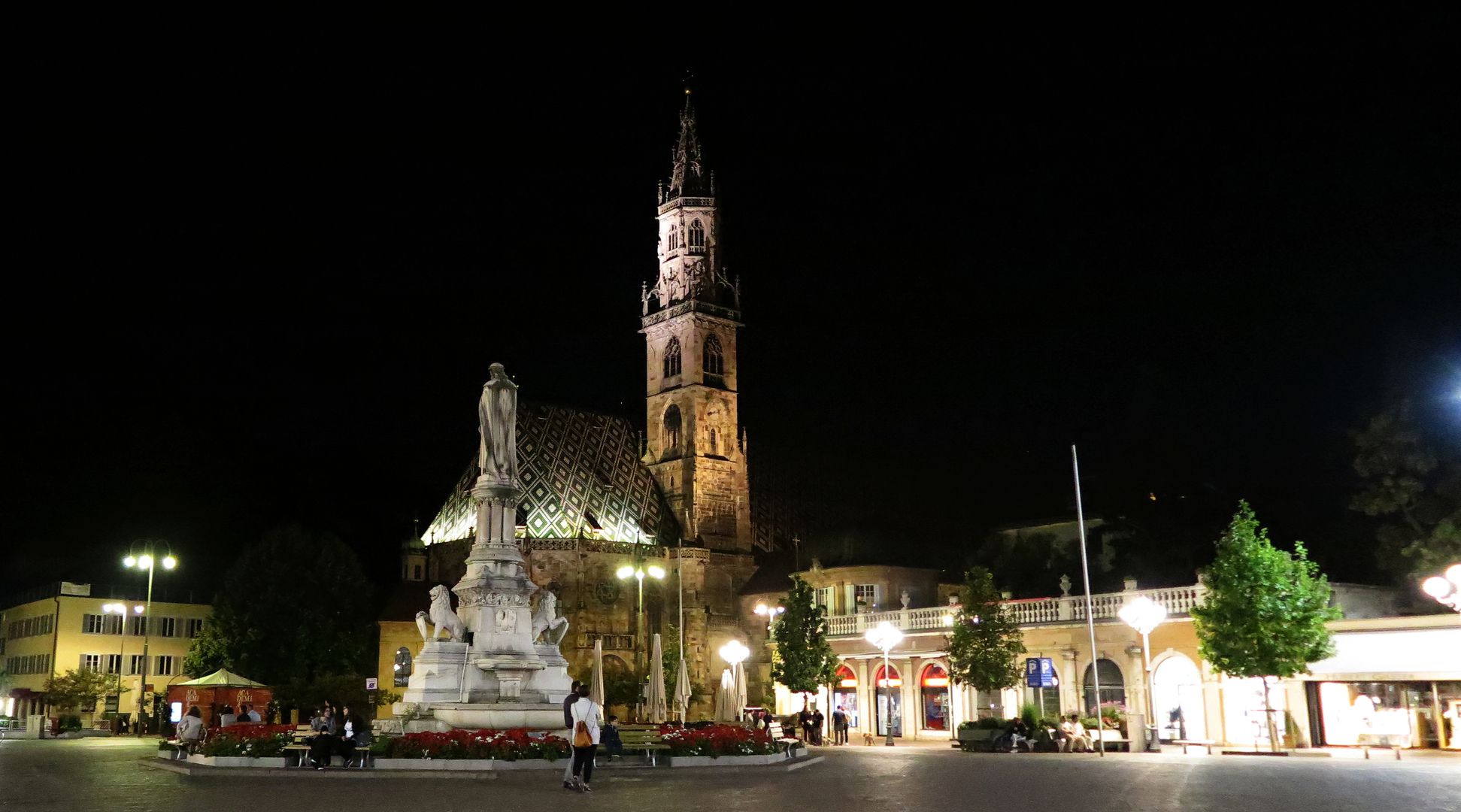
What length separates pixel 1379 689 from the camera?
35062mm

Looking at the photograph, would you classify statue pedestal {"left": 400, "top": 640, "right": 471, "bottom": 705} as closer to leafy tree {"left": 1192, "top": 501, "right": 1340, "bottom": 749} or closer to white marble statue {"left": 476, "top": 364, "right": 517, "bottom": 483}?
white marble statue {"left": 476, "top": 364, "right": 517, "bottom": 483}

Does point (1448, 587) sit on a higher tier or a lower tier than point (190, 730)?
higher

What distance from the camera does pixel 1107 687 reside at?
42219mm

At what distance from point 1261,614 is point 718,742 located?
16534mm

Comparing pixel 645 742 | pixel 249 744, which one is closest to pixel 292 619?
pixel 249 744

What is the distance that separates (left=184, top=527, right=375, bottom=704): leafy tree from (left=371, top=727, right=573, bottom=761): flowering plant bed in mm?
38072

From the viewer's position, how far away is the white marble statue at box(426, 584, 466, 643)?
1114 inches

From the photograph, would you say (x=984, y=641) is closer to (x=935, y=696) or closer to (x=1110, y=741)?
(x=935, y=696)

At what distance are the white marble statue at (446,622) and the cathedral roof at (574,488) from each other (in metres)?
42.9

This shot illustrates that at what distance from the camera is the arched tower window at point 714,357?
82.6m

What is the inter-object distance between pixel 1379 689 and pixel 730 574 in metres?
45.9

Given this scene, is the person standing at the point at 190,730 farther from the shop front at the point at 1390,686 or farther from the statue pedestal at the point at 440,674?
the shop front at the point at 1390,686

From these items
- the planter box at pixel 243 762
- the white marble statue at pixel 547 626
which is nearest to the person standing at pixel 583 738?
the planter box at pixel 243 762

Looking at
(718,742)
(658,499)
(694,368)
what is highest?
(694,368)
